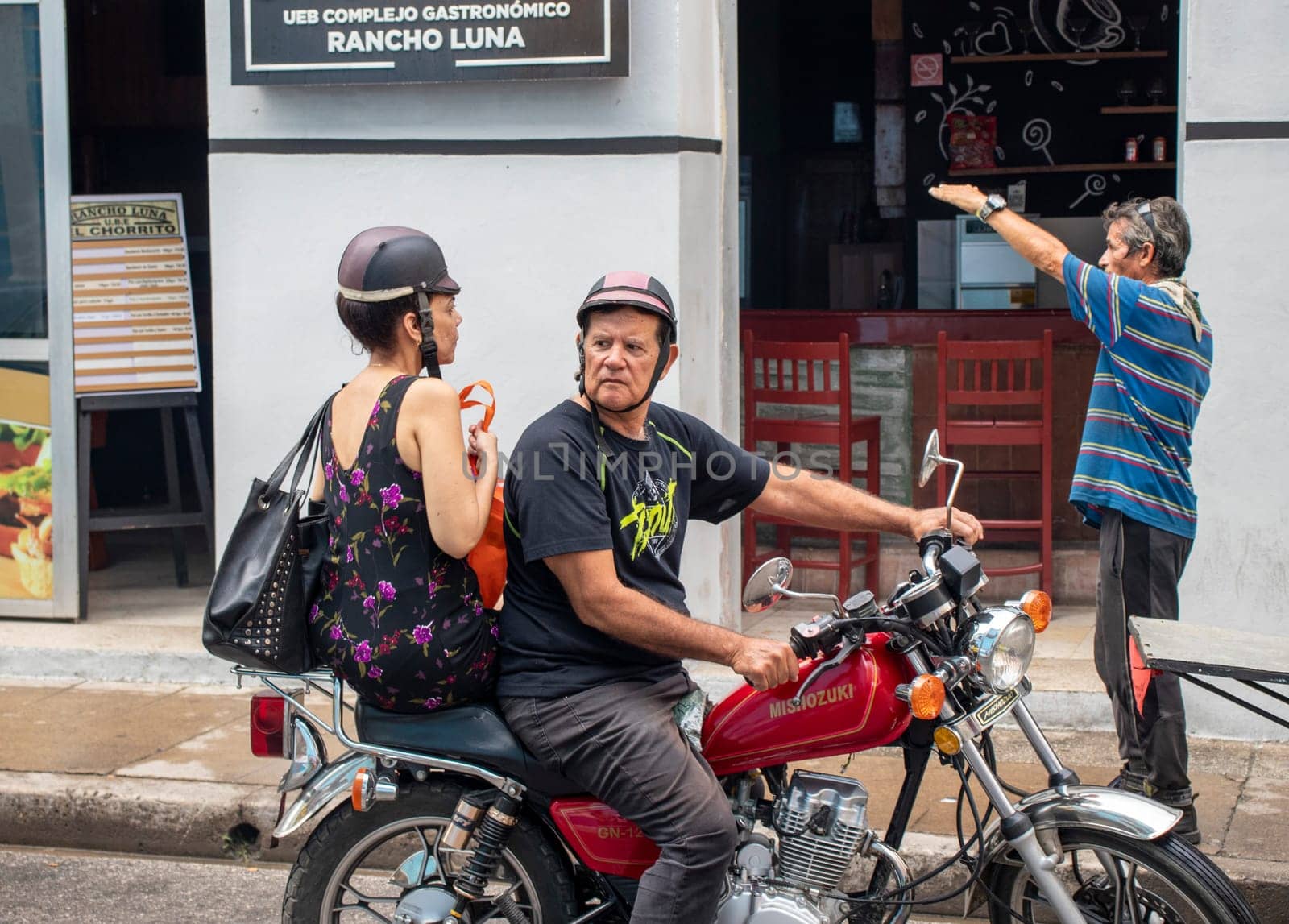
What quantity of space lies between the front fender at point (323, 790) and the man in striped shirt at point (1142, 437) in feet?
7.60

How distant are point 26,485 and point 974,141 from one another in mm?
7154

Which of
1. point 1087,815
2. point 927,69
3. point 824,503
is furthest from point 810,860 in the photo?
point 927,69

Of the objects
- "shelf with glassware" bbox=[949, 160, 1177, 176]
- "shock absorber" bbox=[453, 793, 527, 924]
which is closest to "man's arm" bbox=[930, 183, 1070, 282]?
"shock absorber" bbox=[453, 793, 527, 924]

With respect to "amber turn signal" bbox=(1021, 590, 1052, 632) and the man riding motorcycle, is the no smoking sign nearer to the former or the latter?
the man riding motorcycle

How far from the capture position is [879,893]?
11.1 ft

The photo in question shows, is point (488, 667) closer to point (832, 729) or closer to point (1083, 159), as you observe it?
point (832, 729)

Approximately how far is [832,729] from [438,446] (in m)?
1.00

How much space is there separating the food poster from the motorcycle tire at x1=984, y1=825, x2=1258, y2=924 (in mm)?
5100

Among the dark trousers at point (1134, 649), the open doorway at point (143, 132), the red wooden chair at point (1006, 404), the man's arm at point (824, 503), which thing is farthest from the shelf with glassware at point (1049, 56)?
the man's arm at point (824, 503)

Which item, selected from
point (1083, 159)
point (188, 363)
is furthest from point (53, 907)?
point (1083, 159)

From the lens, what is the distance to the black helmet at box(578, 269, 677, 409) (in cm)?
332

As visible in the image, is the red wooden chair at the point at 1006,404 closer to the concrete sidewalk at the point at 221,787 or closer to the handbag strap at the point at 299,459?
the concrete sidewalk at the point at 221,787

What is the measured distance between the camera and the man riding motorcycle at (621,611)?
321 cm

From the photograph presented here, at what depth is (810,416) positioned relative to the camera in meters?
7.54
